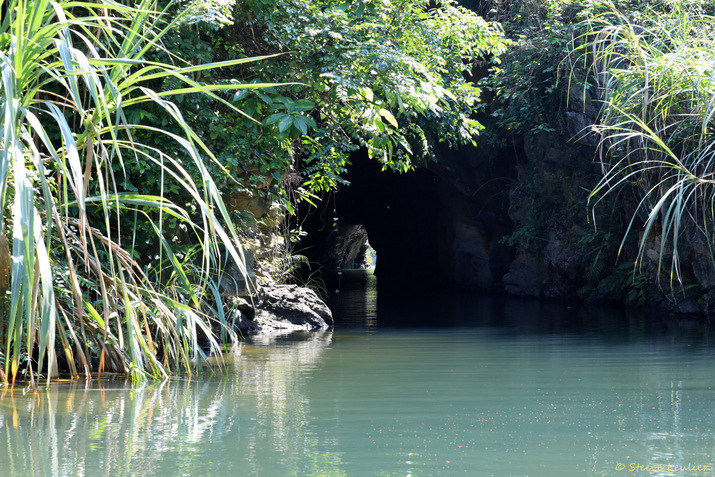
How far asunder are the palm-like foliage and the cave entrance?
14.2 metres

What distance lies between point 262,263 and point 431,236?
44.3ft

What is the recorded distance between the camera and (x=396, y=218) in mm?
25250

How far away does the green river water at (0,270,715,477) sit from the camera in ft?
9.20

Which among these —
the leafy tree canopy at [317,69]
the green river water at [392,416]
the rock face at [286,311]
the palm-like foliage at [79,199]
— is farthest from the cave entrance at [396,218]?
the palm-like foliage at [79,199]

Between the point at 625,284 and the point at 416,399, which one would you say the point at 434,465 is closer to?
the point at 416,399

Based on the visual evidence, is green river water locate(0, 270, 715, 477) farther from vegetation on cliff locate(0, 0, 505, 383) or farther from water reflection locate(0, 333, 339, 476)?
vegetation on cliff locate(0, 0, 505, 383)

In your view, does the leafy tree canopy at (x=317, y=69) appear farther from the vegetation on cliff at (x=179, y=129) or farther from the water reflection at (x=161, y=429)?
the water reflection at (x=161, y=429)

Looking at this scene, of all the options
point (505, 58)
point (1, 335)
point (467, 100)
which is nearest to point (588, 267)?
point (505, 58)

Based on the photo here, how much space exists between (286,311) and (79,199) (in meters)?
6.39

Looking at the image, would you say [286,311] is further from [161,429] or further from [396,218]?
[396,218]

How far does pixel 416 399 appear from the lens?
14.0ft

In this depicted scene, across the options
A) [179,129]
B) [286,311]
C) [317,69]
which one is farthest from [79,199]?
[286,311]

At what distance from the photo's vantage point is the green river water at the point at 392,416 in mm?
2805

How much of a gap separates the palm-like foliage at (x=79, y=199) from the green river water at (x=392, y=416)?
39 cm
